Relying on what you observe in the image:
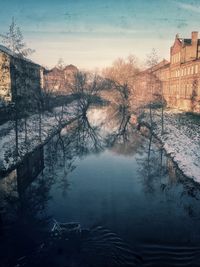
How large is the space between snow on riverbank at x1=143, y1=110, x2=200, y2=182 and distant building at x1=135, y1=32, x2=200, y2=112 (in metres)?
9.49

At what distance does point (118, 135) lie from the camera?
109 feet

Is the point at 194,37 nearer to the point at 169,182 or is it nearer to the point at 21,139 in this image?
the point at 21,139

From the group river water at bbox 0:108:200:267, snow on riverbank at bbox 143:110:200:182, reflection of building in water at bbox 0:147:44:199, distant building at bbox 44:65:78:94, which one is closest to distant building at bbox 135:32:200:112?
snow on riverbank at bbox 143:110:200:182

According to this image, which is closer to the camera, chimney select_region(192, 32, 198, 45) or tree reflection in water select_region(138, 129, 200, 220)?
tree reflection in water select_region(138, 129, 200, 220)

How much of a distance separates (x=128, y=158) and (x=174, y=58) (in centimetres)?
4052

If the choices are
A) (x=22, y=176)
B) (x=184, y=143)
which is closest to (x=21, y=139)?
(x=22, y=176)

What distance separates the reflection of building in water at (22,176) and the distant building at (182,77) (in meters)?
24.9

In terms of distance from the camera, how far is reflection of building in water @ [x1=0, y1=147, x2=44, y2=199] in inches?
622

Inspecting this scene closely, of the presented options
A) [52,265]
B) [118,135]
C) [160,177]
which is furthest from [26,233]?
[118,135]

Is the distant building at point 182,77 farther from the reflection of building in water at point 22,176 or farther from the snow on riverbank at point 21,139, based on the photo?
the reflection of building in water at point 22,176

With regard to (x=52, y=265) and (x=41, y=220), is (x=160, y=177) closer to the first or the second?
(x=41, y=220)

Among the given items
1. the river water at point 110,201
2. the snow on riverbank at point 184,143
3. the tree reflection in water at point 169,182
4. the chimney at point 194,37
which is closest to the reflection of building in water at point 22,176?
the river water at point 110,201

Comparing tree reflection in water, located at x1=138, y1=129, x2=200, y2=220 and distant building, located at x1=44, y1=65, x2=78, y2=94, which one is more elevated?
distant building, located at x1=44, y1=65, x2=78, y2=94

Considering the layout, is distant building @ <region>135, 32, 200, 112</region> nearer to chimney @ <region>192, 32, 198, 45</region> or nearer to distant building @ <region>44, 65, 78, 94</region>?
chimney @ <region>192, 32, 198, 45</region>
